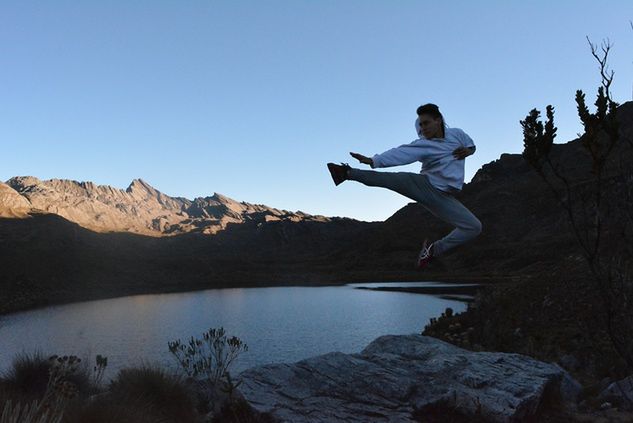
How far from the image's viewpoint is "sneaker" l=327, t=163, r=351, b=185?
6.29m

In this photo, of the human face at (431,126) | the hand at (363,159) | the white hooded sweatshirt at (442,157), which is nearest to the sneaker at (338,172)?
the hand at (363,159)

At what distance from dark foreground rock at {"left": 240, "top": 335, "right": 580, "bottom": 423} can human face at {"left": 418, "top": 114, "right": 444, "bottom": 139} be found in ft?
19.5

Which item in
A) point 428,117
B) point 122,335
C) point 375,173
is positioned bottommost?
point 122,335

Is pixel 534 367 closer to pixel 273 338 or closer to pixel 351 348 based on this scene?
pixel 351 348

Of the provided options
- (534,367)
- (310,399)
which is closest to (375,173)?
(310,399)

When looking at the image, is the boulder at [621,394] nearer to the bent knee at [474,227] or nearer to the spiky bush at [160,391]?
the bent knee at [474,227]

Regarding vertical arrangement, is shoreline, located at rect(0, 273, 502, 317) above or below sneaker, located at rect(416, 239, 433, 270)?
below

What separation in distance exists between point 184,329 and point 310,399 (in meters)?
55.0

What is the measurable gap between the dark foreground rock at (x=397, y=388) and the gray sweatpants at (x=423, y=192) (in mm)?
4918

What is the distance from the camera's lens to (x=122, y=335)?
58.5 m

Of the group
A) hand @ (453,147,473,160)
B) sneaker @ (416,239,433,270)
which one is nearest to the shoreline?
sneaker @ (416,239,433,270)

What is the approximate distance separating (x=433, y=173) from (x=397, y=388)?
20.9 ft

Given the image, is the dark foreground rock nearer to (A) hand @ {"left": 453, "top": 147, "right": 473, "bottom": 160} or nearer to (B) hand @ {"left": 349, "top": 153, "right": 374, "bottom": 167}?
(A) hand @ {"left": 453, "top": 147, "right": 473, "bottom": 160}

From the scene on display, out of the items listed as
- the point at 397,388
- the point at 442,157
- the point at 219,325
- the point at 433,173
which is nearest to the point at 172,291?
the point at 219,325
